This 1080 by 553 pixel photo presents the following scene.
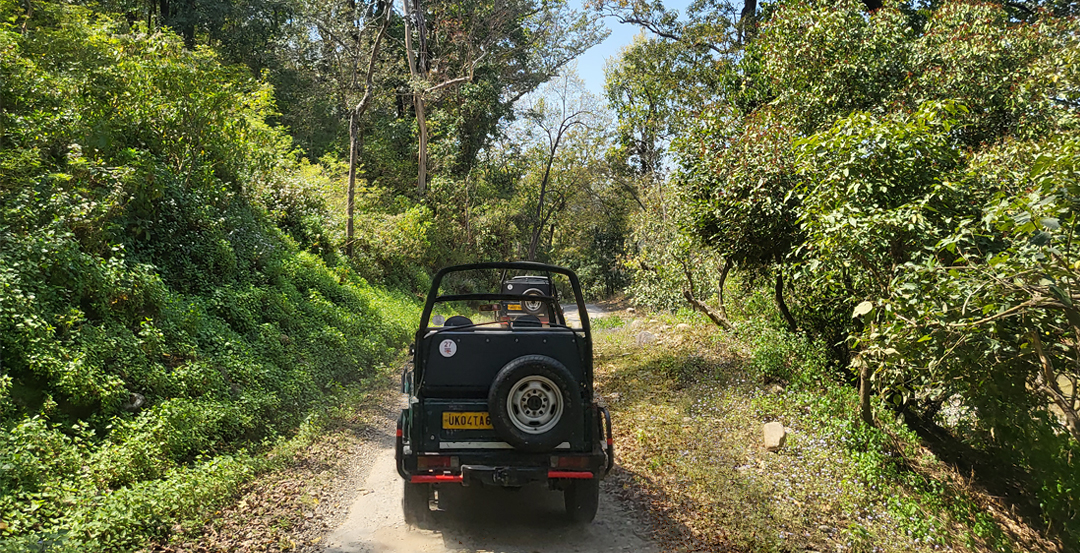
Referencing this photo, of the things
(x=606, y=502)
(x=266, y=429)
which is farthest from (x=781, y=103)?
(x=266, y=429)

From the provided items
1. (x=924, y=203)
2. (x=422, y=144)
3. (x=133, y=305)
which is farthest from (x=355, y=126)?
(x=924, y=203)

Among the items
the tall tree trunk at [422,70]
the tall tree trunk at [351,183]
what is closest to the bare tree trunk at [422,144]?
the tall tree trunk at [422,70]

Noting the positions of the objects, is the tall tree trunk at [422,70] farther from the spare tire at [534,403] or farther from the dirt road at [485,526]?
the spare tire at [534,403]

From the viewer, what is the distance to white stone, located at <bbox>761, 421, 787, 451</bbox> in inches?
279

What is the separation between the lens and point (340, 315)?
1265 cm

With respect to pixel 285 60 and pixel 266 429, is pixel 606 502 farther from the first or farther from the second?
pixel 285 60

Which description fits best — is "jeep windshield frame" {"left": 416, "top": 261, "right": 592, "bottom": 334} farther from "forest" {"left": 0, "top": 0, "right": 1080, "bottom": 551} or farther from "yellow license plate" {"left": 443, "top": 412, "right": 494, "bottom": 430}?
"forest" {"left": 0, "top": 0, "right": 1080, "bottom": 551}

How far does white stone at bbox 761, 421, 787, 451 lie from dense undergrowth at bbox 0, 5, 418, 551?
18.3 ft

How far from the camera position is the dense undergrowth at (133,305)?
489 cm

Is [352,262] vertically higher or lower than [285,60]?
lower

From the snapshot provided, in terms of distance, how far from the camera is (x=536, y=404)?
16.0ft

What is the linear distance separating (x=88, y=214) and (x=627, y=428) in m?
6.97

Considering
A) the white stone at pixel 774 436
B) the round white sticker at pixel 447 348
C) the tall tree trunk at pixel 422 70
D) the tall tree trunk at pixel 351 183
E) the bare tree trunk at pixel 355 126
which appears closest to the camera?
the round white sticker at pixel 447 348

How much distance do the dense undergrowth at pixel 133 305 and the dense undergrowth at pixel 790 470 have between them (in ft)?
14.2
